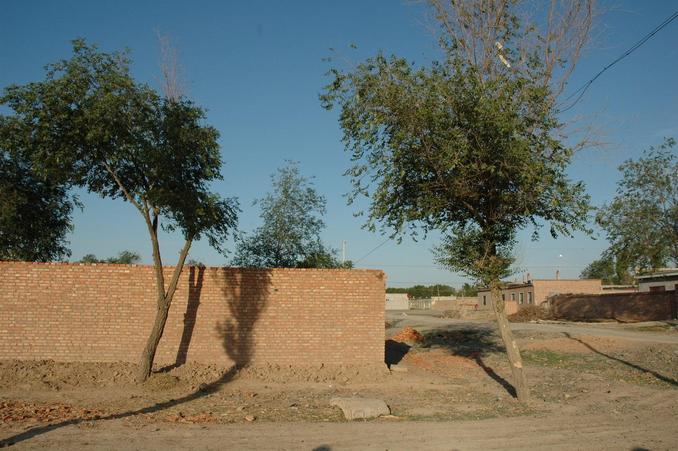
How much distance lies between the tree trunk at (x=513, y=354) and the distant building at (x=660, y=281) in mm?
39638

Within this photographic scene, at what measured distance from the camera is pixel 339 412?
445 inches

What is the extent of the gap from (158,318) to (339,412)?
5389mm

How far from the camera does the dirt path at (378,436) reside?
Result: 8.51 meters

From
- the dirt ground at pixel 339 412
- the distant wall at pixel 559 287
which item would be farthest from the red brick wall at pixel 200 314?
the distant wall at pixel 559 287

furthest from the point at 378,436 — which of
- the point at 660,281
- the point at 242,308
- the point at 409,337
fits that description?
the point at 660,281

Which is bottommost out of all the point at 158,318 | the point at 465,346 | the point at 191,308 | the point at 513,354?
the point at 465,346

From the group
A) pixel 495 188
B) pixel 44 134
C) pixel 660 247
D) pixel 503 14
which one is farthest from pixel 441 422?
pixel 660 247

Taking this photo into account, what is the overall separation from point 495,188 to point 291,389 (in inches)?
278

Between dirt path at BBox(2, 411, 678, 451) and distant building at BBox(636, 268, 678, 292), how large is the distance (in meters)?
42.2

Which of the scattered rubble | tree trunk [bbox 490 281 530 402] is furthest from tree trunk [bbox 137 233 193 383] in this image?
the scattered rubble

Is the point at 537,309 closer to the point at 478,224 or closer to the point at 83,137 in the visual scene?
the point at 478,224

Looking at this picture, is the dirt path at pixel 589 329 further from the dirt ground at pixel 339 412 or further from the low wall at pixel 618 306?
the dirt ground at pixel 339 412

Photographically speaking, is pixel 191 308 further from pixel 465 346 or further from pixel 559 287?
pixel 559 287

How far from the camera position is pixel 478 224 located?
44.7 feet
